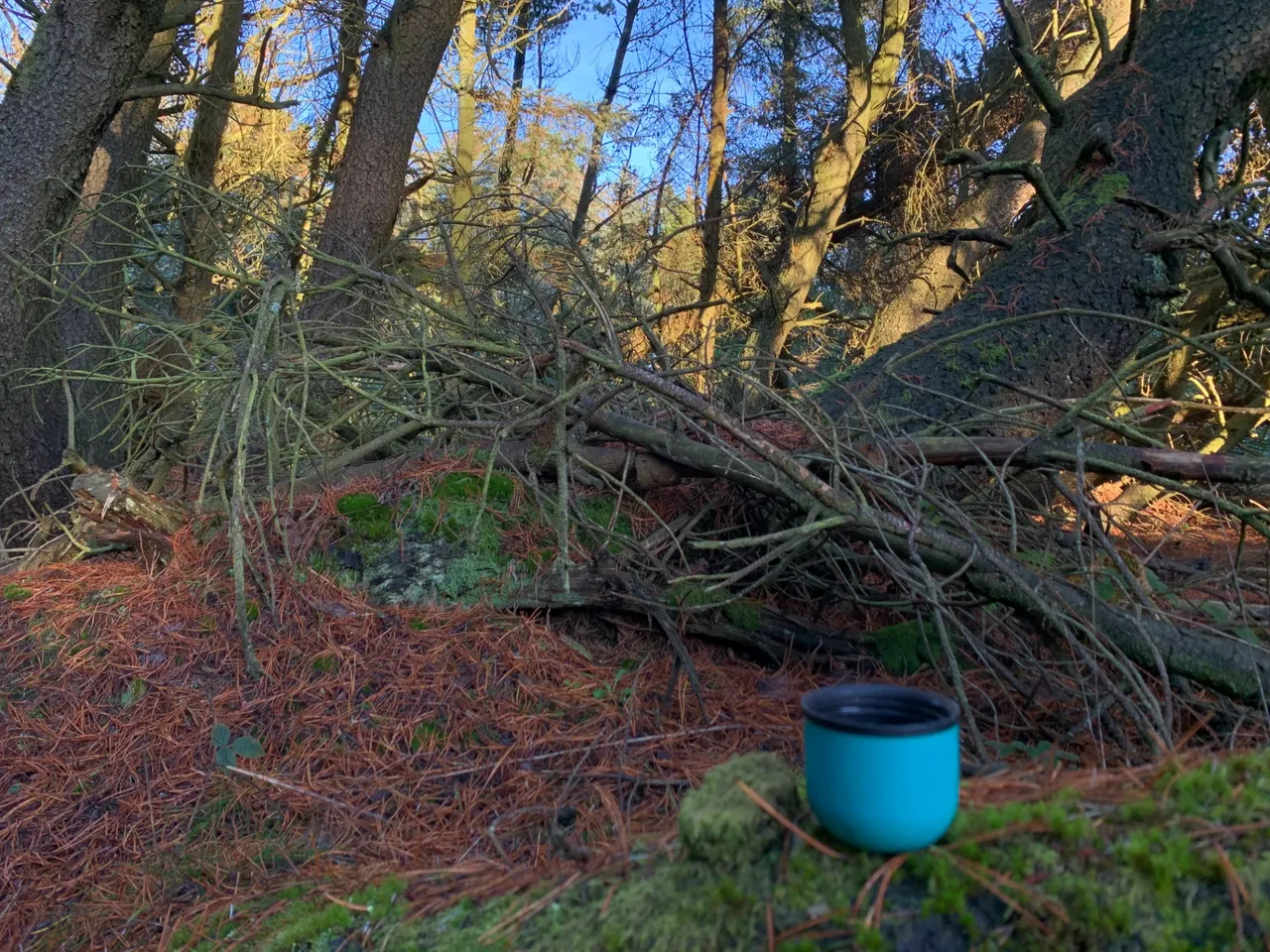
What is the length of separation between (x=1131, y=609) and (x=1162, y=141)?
3.08 m

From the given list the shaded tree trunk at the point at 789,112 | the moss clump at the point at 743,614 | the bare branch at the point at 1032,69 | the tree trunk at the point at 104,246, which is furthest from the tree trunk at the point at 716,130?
the moss clump at the point at 743,614

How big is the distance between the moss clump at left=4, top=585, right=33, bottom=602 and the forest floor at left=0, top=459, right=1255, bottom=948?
0.04 meters

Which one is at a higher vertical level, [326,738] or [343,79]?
[343,79]

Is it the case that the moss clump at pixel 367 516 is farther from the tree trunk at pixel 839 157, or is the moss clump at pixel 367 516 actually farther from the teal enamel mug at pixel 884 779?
the tree trunk at pixel 839 157

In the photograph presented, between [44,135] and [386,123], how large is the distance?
7.82ft

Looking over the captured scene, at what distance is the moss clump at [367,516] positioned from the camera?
11.8ft

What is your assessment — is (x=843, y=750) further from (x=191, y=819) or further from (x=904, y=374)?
(x=904, y=374)

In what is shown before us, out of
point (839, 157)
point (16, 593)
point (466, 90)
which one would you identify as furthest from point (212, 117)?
point (839, 157)

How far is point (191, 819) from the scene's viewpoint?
2.54 meters

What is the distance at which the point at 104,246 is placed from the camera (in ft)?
17.2

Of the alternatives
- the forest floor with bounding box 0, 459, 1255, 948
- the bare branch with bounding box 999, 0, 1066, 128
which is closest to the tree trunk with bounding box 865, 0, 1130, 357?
the bare branch with bounding box 999, 0, 1066, 128

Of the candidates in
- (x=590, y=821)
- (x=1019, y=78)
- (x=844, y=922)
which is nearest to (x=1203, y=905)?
(x=844, y=922)

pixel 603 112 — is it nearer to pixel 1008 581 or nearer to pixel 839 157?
pixel 839 157

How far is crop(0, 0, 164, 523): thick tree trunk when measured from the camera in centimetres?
465
